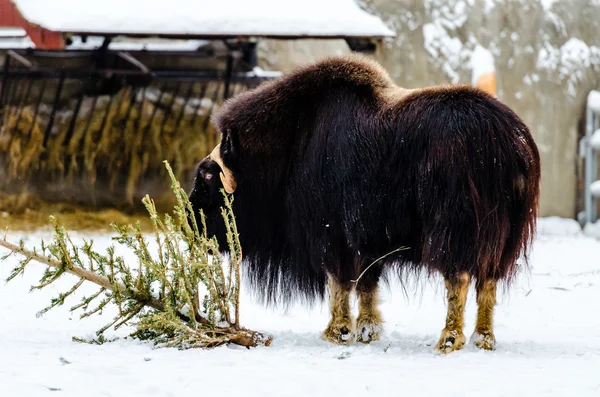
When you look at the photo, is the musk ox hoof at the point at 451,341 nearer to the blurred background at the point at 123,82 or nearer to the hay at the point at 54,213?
the blurred background at the point at 123,82

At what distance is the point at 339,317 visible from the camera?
4598mm

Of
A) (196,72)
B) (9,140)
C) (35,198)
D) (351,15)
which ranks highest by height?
(351,15)

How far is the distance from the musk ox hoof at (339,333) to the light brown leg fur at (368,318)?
0.07 m

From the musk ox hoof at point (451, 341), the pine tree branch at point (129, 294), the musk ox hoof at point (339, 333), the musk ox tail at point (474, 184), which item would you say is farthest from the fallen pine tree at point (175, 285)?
the musk ox tail at point (474, 184)

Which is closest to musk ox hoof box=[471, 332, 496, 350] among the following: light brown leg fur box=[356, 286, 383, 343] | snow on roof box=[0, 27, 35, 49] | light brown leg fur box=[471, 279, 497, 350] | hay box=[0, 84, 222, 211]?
light brown leg fur box=[471, 279, 497, 350]

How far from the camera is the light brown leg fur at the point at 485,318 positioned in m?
4.21

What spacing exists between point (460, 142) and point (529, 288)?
2752 millimetres

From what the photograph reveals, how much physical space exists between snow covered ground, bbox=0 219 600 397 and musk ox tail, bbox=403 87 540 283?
1.07 feet

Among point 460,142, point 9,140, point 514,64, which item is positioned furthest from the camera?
point 514,64

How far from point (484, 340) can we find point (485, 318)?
5.1 inches

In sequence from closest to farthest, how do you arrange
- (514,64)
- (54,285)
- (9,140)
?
(54,285) < (9,140) < (514,64)

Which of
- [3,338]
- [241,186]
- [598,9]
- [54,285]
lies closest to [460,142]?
[241,186]

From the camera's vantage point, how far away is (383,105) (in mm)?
4480

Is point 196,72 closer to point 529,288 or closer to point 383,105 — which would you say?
point 529,288
